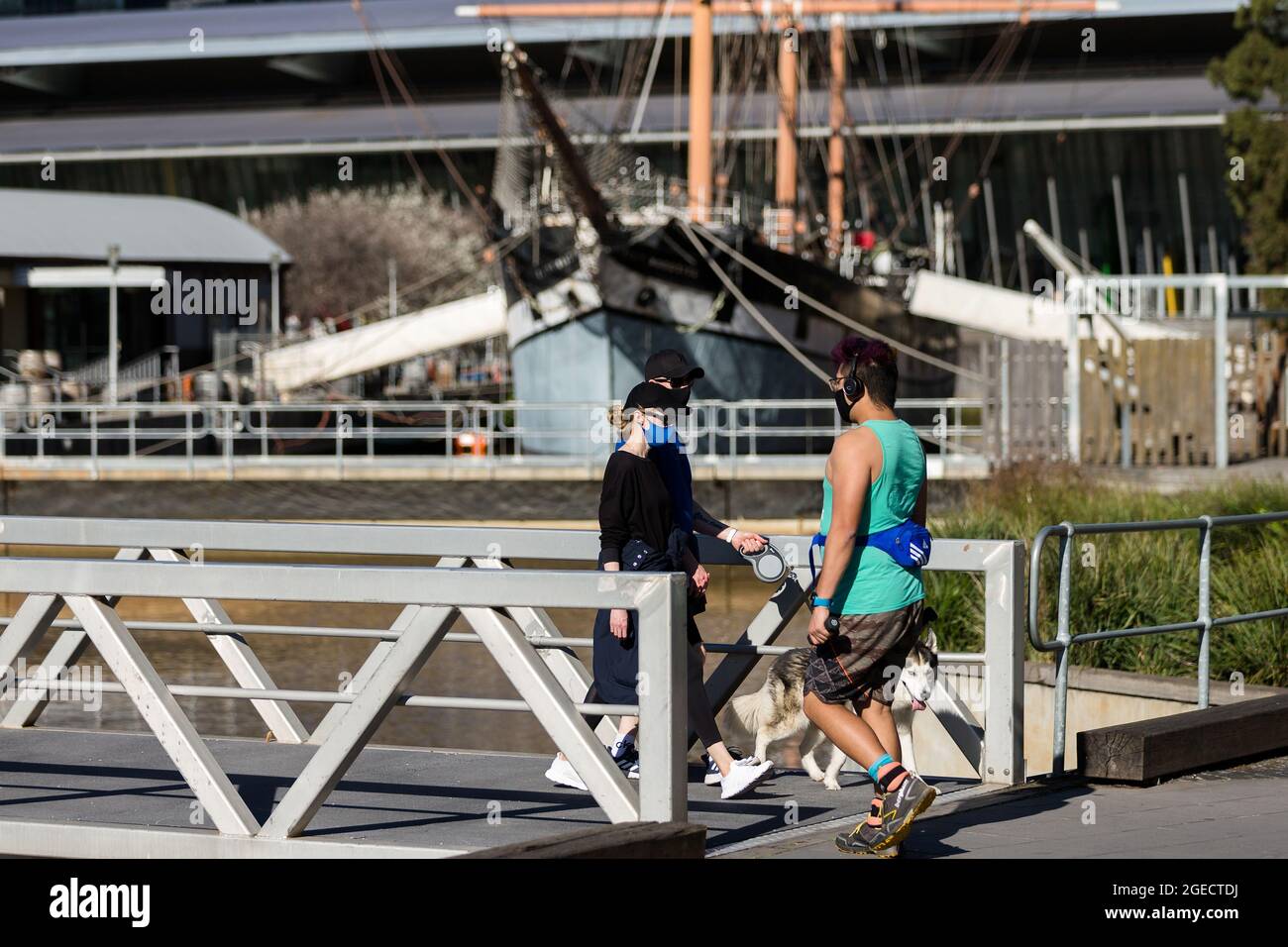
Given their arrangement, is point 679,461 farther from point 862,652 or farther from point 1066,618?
point 1066,618

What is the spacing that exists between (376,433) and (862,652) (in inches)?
840

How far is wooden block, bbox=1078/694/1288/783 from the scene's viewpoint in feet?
25.6

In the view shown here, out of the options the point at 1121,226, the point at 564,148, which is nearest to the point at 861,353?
the point at 564,148

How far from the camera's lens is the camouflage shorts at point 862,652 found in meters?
6.27

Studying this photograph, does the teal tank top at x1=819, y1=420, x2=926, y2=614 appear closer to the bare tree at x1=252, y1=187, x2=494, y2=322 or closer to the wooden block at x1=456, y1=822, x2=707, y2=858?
the wooden block at x1=456, y1=822, x2=707, y2=858

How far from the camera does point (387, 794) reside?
7.34 m

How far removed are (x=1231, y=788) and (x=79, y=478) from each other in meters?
22.0

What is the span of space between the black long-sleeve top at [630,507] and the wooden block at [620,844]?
1.63 m

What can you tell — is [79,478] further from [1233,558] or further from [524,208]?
[1233,558]

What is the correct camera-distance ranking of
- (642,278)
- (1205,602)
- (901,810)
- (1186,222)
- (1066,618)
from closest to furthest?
(901,810), (1066,618), (1205,602), (642,278), (1186,222)

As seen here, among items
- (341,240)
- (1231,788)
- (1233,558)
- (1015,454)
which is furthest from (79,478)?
(341,240)

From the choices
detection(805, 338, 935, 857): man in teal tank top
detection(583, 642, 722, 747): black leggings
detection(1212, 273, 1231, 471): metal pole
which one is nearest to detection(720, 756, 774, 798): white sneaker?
detection(583, 642, 722, 747): black leggings
